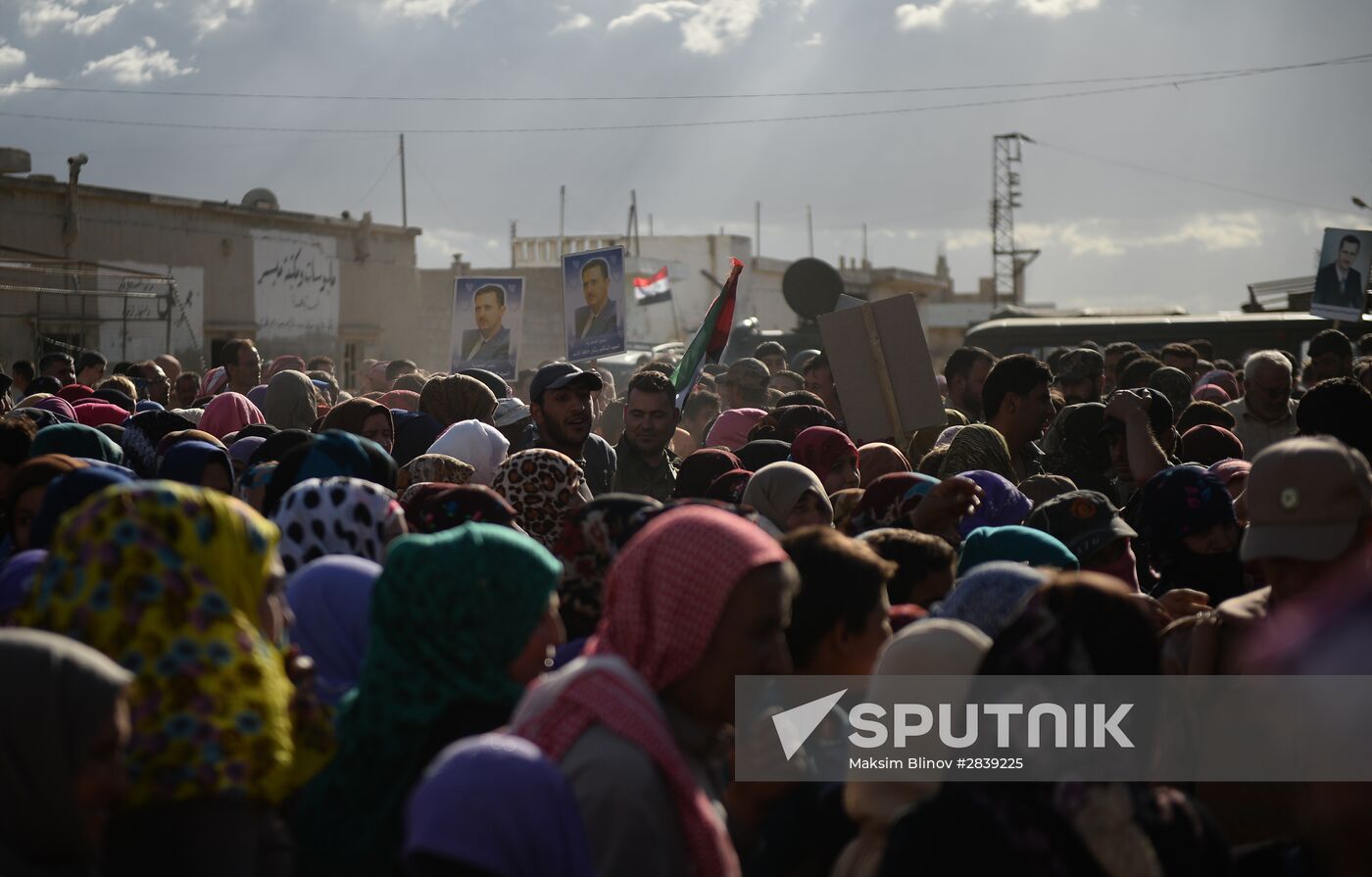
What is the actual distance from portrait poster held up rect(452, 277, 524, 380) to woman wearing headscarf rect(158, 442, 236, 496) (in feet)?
26.6

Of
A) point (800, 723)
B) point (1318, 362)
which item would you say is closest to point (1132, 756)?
point (800, 723)

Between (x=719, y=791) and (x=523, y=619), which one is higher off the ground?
(x=523, y=619)

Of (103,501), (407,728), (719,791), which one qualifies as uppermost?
(103,501)

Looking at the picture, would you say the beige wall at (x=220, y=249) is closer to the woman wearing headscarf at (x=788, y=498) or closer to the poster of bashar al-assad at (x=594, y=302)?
the poster of bashar al-assad at (x=594, y=302)

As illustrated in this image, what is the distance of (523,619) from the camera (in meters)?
2.67

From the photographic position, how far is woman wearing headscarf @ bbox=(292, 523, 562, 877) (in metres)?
2.58

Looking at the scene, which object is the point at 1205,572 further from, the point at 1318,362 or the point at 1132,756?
the point at 1318,362

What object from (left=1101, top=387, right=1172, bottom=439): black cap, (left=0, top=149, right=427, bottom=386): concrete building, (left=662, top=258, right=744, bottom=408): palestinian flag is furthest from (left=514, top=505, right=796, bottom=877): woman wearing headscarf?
(left=0, top=149, right=427, bottom=386): concrete building

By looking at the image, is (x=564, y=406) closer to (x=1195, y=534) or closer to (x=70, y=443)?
(x=70, y=443)

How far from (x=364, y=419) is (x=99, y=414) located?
2726 mm

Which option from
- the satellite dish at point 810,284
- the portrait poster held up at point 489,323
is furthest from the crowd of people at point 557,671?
the satellite dish at point 810,284

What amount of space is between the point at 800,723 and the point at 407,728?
2.74ft

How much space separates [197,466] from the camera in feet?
16.8

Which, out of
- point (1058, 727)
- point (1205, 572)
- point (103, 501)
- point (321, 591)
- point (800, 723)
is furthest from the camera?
point (1205, 572)
